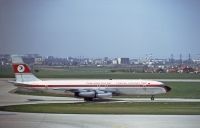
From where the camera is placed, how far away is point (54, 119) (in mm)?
17891

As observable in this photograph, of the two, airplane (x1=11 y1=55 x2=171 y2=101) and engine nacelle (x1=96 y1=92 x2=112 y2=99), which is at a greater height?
airplane (x1=11 y1=55 x2=171 y2=101)

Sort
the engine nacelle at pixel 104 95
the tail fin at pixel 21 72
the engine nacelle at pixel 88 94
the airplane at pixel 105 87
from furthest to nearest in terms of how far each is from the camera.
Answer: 1. the tail fin at pixel 21 72
2. the airplane at pixel 105 87
3. the engine nacelle at pixel 104 95
4. the engine nacelle at pixel 88 94

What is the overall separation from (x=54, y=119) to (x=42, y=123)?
4.68ft

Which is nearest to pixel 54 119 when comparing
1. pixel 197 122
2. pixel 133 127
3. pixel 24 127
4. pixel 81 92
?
pixel 24 127

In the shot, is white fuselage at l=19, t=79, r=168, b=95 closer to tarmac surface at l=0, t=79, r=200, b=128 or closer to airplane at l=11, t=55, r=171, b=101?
airplane at l=11, t=55, r=171, b=101

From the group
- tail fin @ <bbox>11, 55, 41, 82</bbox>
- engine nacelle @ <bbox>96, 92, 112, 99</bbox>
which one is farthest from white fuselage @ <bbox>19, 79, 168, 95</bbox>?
tail fin @ <bbox>11, 55, 41, 82</bbox>

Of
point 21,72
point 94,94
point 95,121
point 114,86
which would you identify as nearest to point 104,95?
point 94,94

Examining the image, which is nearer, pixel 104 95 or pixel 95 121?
pixel 95 121

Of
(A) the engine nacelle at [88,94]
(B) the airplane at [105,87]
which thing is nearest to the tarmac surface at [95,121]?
(A) the engine nacelle at [88,94]

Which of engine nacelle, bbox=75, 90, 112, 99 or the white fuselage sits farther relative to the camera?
the white fuselage

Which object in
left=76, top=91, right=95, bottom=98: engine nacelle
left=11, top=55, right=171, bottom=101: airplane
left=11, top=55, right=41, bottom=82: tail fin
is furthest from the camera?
left=11, top=55, right=41, bottom=82: tail fin

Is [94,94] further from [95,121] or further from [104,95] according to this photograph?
[95,121]

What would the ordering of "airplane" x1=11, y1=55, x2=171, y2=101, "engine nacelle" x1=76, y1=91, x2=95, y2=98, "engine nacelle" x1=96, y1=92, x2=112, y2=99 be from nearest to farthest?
"engine nacelle" x1=76, y1=91, x2=95, y2=98, "engine nacelle" x1=96, y1=92, x2=112, y2=99, "airplane" x1=11, y1=55, x2=171, y2=101

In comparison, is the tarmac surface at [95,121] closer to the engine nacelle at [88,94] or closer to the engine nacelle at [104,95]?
the engine nacelle at [88,94]
